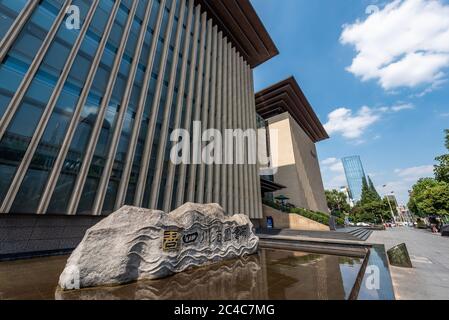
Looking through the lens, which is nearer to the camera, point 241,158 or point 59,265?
point 59,265

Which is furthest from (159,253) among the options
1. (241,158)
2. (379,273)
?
(241,158)

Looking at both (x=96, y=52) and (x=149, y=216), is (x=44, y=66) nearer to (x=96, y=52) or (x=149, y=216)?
(x=96, y=52)

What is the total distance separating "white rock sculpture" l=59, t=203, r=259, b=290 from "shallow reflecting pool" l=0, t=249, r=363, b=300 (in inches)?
10.8

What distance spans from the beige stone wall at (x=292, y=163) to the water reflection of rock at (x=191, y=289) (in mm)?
28414

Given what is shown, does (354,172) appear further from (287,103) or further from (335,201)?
(287,103)

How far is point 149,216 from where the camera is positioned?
6.09 metres

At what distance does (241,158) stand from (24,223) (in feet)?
59.7

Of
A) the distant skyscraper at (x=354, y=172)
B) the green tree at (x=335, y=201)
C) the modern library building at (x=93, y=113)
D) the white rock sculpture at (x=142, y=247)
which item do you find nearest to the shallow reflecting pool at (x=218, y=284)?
the white rock sculpture at (x=142, y=247)

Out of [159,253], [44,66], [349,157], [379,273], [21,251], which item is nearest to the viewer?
[159,253]

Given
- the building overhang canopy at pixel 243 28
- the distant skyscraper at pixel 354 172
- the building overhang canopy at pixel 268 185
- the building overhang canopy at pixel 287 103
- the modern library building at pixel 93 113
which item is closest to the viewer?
the modern library building at pixel 93 113

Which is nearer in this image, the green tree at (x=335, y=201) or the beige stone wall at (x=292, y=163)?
the beige stone wall at (x=292, y=163)

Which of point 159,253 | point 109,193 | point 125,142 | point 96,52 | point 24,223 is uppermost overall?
point 96,52

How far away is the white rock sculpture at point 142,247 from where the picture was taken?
16.4 ft

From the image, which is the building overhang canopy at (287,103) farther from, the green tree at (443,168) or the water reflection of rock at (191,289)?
the water reflection of rock at (191,289)
